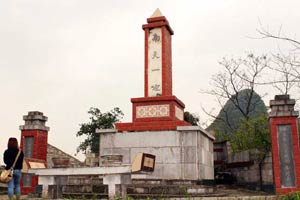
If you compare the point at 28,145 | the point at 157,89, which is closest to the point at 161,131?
the point at 157,89

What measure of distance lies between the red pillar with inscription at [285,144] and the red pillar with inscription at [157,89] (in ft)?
8.57

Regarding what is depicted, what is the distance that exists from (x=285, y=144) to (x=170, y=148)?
313 cm

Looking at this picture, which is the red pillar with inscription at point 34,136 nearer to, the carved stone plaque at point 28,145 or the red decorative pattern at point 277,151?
the carved stone plaque at point 28,145

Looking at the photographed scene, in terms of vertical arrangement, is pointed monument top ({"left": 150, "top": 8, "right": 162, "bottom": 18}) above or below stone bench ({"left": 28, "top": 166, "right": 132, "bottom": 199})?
above

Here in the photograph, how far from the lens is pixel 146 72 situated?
1189 centimetres

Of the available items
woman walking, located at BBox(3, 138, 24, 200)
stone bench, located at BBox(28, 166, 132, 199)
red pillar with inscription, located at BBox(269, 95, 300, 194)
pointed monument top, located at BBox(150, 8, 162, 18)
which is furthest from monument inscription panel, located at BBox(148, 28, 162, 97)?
woman walking, located at BBox(3, 138, 24, 200)

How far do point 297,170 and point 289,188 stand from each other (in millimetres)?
518

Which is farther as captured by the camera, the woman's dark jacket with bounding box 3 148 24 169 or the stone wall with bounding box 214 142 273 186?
the stone wall with bounding box 214 142 273 186

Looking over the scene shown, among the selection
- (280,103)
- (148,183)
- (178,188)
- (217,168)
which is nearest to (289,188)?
(280,103)

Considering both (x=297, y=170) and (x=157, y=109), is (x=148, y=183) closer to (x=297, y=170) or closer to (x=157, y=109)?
(x=157, y=109)

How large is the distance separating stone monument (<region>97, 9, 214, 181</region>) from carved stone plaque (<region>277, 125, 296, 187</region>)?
2.10 metres

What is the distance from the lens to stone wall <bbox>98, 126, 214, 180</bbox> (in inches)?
404

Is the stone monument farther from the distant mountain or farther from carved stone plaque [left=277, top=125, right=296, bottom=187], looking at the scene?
the distant mountain

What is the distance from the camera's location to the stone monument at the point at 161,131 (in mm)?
10336
